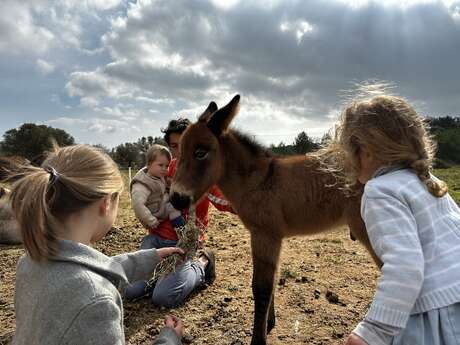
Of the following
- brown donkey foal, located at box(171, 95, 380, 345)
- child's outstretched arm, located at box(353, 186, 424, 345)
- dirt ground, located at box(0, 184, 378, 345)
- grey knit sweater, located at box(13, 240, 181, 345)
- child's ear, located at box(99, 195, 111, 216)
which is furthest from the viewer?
dirt ground, located at box(0, 184, 378, 345)

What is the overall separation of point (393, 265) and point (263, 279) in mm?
2399

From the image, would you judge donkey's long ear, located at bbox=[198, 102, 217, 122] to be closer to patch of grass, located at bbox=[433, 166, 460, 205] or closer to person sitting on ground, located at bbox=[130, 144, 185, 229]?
person sitting on ground, located at bbox=[130, 144, 185, 229]

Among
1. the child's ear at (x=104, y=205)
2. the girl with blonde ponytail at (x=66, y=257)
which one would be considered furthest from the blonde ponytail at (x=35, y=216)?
the child's ear at (x=104, y=205)

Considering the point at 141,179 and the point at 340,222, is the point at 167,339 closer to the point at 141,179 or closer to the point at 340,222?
the point at 340,222

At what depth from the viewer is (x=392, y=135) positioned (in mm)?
2100

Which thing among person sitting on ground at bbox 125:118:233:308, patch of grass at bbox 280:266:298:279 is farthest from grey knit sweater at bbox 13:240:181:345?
patch of grass at bbox 280:266:298:279

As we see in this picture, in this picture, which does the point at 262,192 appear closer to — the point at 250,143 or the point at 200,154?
the point at 250,143

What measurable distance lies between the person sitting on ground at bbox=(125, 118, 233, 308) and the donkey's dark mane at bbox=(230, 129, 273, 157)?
0.74 meters

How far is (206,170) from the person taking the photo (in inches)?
168

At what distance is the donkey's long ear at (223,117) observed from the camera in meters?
4.33

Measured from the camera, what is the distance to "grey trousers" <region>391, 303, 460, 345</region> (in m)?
1.77

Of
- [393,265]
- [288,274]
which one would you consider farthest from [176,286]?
[393,265]

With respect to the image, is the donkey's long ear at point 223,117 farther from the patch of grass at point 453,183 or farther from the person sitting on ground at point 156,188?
the patch of grass at point 453,183

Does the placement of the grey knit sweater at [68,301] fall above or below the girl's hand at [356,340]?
above
